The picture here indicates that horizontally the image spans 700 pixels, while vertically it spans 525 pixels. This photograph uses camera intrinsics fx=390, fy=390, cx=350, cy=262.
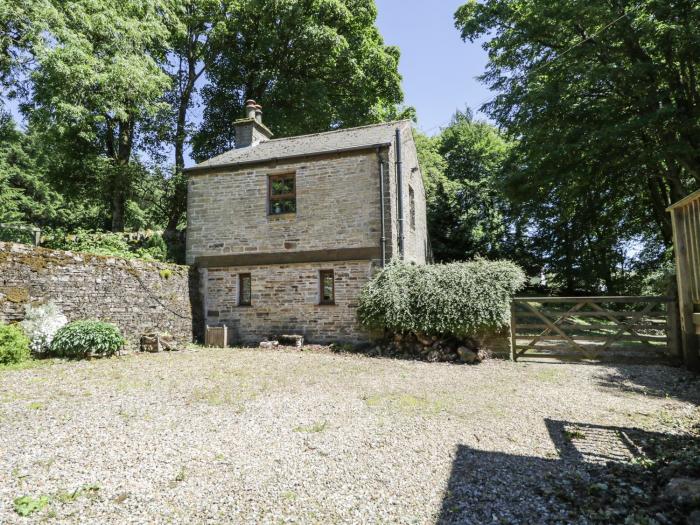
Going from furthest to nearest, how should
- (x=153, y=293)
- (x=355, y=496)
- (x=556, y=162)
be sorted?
(x=556, y=162) < (x=153, y=293) < (x=355, y=496)

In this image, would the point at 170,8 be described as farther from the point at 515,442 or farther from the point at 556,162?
the point at 515,442

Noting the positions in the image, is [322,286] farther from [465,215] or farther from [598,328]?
[465,215]

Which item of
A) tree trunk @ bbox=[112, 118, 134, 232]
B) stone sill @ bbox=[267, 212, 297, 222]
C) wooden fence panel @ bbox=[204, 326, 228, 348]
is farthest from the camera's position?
tree trunk @ bbox=[112, 118, 134, 232]

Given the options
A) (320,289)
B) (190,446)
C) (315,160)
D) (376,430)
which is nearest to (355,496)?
(376,430)

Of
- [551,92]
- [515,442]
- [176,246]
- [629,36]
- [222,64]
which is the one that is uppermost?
[222,64]

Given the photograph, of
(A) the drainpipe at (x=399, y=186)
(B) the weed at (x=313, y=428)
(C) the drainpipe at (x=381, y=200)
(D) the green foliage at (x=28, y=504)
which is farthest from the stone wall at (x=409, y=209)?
(D) the green foliage at (x=28, y=504)

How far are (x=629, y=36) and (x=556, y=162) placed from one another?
4217 millimetres

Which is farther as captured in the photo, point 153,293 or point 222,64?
point 222,64

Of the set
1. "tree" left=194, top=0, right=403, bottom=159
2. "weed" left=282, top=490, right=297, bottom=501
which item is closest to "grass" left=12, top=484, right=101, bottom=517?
"weed" left=282, top=490, right=297, bottom=501

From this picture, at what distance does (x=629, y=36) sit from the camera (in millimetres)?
12445

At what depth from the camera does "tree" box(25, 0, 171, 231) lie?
12.8 m

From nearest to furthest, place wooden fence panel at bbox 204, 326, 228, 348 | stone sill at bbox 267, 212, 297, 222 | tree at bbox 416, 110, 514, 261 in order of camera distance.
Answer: wooden fence panel at bbox 204, 326, 228, 348 < stone sill at bbox 267, 212, 297, 222 < tree at bbox 416, 110, 514, 261

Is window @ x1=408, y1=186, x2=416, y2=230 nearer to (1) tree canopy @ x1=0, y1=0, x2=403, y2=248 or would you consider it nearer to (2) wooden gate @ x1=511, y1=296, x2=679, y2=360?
(2) wooden gate @ x1=511, y1=296, x2=679, y2=360

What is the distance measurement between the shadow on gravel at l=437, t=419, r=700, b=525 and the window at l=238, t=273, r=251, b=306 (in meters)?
9.51
